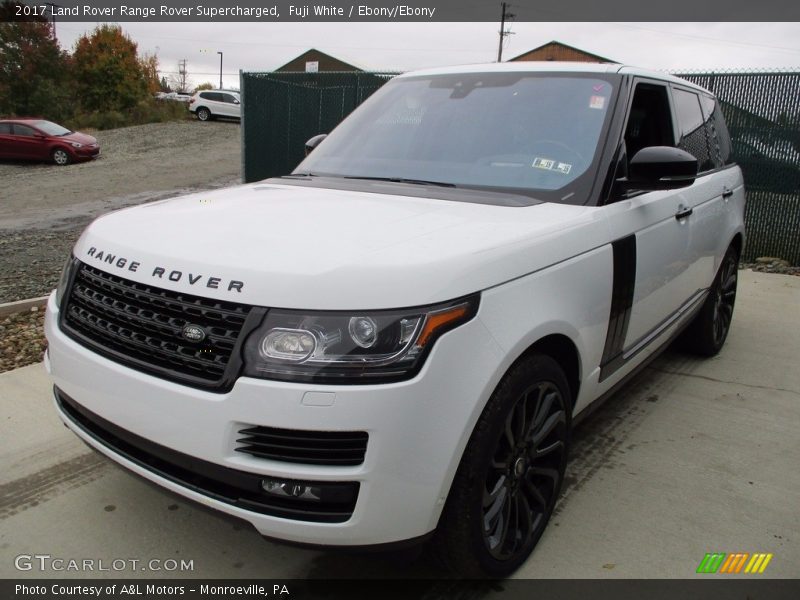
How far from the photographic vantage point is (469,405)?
193cm

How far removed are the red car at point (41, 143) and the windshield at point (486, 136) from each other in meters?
19.0

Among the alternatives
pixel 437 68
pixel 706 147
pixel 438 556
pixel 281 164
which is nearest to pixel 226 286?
pixel 438 556

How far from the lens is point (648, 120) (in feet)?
11.4

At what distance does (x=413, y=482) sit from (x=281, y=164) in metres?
10.5

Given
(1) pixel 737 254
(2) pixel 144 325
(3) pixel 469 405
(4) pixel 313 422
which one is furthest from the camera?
(1) pixel 737 254

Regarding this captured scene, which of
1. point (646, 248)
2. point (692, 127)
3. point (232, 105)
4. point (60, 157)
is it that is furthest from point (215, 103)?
point (646, 248)

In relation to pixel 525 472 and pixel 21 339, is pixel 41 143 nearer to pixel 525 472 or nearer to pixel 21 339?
pixel 21 339

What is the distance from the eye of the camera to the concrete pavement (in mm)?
2512

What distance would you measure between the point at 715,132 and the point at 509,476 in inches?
134

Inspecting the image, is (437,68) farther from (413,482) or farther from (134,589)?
(134,589)

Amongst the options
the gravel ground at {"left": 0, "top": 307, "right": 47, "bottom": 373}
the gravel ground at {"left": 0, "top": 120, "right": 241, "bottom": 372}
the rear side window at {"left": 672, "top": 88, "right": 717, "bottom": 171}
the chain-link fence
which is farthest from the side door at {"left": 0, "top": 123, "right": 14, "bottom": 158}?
the rear side window at {"left": 672, "top": 88, "right": 717, "bottom": 171}

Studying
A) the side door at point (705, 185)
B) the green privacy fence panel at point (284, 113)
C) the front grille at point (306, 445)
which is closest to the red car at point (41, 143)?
the green privacy fence panel at point (284, 113)

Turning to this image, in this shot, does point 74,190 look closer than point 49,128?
Yes

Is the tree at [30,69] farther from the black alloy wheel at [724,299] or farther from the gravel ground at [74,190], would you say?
the black alloy wheel at [724,299]
